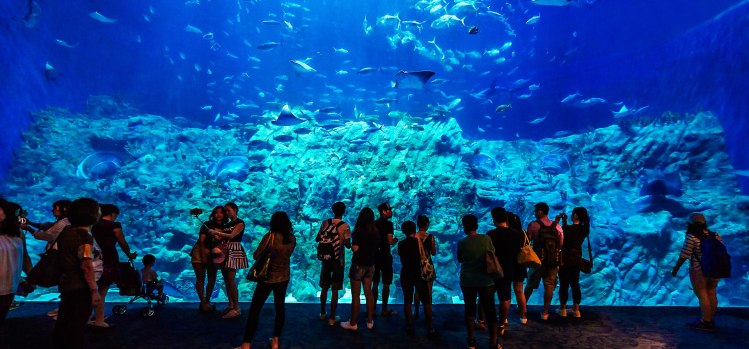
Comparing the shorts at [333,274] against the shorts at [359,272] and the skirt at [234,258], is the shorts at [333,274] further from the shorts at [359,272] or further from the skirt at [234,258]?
the skirt at [234,258]

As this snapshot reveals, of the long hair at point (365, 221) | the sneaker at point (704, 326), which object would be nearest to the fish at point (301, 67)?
the long hair at point (365, 221)

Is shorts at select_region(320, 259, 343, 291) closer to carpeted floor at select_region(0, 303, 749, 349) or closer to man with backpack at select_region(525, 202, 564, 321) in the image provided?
carpeted floor at select_region(0, 303, 749, 349)

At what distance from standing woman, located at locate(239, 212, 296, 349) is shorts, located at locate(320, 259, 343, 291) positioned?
962 mm

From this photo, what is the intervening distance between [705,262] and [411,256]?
4087 millimetres

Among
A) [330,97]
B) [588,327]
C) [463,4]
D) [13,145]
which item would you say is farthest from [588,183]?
[13,145]

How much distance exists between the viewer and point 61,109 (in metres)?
21.1

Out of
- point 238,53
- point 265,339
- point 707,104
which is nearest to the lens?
point 265,339

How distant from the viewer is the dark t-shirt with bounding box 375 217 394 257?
4719mm

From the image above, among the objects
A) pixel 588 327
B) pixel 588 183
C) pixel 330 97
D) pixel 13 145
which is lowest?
pixel 588 327

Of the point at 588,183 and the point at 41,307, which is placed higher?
the point at 588,183

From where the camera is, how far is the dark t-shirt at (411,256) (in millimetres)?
4215

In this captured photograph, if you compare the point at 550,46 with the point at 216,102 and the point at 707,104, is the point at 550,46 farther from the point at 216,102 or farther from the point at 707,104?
the point at 216,102

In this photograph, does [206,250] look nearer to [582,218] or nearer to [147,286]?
[147,286]

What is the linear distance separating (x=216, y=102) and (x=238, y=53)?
10185 mm
